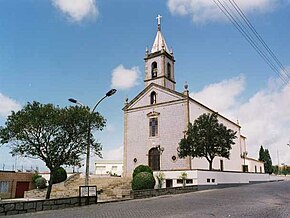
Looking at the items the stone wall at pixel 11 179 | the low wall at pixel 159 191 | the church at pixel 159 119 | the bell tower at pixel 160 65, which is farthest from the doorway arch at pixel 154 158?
the stone wall at pixel 11 179

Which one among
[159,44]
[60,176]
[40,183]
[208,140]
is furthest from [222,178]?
[159,44]

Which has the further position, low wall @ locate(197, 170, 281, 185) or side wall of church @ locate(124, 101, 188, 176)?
side wall of church @ locate(124, 101, 188, 176)

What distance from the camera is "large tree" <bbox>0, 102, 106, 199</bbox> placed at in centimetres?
1966

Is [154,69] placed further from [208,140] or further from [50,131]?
[50,131]

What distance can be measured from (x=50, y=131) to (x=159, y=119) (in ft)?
50.2

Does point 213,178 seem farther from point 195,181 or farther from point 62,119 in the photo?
point 62,119

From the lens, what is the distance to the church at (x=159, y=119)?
3145 centimetres

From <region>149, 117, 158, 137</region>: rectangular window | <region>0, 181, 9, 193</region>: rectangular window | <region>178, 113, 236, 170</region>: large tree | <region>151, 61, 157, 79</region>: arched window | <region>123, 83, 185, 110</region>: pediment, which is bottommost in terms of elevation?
<region>0, 181, 9, 193</region>: rectangular window

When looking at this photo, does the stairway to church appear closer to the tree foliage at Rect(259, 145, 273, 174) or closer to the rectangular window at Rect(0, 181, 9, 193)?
the rectangular window at Rect(0, 181, 9, 193)

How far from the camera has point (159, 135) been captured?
1299 inches

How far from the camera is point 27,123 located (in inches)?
770

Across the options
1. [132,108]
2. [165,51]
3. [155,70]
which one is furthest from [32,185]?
[165,51]

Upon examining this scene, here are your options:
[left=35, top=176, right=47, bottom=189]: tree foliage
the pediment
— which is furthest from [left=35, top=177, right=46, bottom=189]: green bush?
the pediment

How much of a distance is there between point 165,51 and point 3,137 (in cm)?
2231
